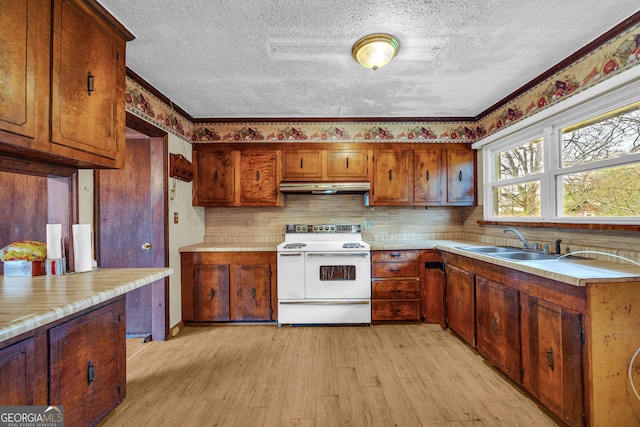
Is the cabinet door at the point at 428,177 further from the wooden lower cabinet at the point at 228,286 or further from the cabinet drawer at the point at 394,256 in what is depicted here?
the wooden lower cabinet at the point at 228,286

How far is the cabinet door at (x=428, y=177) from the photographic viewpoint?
341 cm

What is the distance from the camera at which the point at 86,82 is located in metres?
1.49

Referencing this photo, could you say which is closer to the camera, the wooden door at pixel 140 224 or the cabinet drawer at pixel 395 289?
the wooden door at pixel 140 224

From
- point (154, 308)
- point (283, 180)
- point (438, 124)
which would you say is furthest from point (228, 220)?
point (438, 124)

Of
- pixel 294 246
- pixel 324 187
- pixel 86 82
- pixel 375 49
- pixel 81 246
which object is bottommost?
pixel 294 246

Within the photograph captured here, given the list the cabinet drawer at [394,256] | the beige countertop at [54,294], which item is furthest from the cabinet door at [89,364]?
the cabinet drawer at [394,256]

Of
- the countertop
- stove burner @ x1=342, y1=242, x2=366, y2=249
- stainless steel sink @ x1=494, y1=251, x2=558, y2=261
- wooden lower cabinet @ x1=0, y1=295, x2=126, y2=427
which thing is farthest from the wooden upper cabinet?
stainless steel sink @ x1=494, y1=251, x2=558, y2=261

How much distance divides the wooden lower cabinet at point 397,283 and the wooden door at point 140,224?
7.13 feet

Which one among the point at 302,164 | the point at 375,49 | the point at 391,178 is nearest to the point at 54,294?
the point at 375,49

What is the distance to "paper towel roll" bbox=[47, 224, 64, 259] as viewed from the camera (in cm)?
160

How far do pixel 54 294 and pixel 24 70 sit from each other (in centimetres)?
97

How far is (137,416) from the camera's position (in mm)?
1705

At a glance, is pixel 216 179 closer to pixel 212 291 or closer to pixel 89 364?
pixel 212 291

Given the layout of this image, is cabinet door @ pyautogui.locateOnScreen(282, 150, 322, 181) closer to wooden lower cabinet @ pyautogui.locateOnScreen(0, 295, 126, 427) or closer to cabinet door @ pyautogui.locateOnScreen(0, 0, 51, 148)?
wooden lower cabinet @ pyautogui.locateOnScreen(0, 295, 126, 427)
